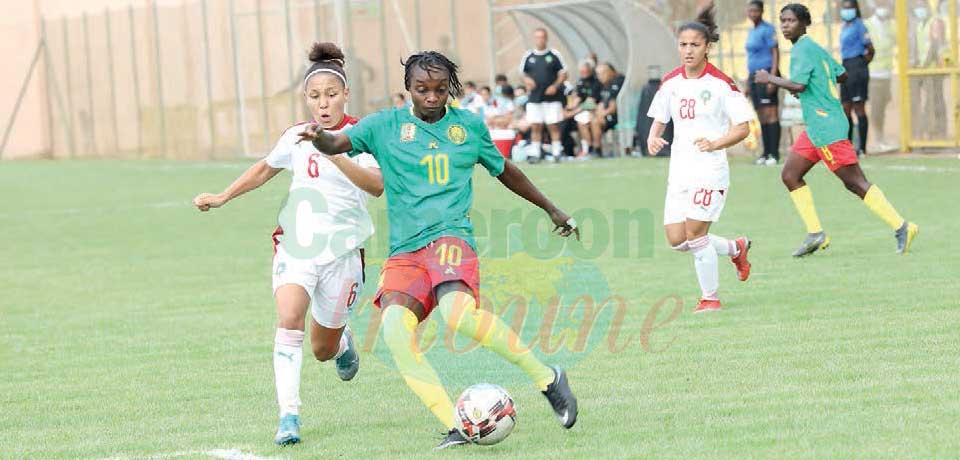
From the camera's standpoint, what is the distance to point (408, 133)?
22.6ft

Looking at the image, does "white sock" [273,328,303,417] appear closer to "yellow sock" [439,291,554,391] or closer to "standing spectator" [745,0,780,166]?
"yellow sock" [439,291,554,391]

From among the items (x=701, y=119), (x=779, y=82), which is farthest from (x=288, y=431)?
(x=779, y=82)

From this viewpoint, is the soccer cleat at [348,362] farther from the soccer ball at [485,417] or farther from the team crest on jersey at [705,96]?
the team crest on jersey at [705,96]

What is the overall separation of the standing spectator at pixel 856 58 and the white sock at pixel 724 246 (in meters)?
12.6

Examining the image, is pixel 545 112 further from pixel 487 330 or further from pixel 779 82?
pixel 487 330

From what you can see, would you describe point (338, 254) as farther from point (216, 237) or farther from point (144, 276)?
point (216, 237)

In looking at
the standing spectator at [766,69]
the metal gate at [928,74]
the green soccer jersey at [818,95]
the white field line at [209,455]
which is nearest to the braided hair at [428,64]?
the white field line at [209,455]

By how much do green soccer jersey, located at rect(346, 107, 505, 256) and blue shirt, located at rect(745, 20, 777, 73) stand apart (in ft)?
56.6

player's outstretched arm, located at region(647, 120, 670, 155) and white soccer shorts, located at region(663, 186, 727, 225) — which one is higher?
player's outstretched arm, located at region(647, 120, 670, 155)

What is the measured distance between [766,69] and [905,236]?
10.9 meters

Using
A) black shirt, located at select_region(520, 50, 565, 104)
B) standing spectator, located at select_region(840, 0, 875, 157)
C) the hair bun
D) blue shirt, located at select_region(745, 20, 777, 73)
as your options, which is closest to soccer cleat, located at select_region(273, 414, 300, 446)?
the hair bun

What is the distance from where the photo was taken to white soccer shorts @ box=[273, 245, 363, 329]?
7.18m

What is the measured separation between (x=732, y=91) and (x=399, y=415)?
4104 millimetres

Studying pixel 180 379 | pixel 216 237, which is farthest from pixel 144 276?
pixel 180 379
